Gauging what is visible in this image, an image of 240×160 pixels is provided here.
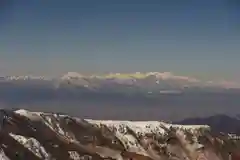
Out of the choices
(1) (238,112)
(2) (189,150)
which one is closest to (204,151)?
(2) (189,150)

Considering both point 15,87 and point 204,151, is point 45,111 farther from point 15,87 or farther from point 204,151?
point 204,151

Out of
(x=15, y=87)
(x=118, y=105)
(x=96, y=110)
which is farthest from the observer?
(x=96, y=110)

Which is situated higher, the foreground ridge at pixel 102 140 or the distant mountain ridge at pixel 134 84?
the distant mountain ridge at pixel 134 84

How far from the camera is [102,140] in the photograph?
21.0 m

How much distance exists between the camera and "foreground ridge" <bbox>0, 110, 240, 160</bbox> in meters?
17.0

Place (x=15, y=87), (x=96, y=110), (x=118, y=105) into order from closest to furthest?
(x=15, y=87), (x=118, y=105), (x=96, y=110)

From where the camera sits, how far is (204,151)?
21875 millimetres

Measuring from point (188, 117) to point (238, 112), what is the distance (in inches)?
172

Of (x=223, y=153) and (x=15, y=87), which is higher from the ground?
(x=15, y=87)

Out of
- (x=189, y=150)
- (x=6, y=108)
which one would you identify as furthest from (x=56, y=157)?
(x=189, y=150)

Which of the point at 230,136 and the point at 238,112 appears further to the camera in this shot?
the point at 230,136

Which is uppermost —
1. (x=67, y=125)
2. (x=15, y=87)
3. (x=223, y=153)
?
(x=15, y=87)

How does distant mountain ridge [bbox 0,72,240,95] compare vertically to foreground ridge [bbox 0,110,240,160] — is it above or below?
above

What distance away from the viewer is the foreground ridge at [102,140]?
17.0m
